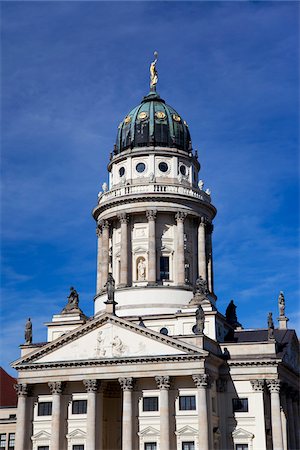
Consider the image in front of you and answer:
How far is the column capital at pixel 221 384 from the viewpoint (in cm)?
6700

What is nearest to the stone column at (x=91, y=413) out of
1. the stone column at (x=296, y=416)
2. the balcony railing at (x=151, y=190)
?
the balcony railing at (x=151, y=190)

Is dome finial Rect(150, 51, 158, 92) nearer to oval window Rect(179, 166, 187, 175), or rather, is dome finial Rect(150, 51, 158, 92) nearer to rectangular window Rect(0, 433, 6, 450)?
oval window Rect(179, 166, 187, 175)

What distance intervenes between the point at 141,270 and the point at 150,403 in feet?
55.6

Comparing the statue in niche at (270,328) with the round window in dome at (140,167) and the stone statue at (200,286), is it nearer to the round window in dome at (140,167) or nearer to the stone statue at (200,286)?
the stone statue at (200,286)

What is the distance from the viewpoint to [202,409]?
199ft

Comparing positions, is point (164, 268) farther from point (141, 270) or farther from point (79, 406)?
point (79, 406)

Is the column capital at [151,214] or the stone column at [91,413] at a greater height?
the column capital at [151,214]

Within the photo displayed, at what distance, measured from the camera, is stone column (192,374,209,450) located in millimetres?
59812

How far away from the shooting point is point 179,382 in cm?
6334

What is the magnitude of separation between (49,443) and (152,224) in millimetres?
24804

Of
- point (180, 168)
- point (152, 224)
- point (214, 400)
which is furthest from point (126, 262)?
point (214, 400)

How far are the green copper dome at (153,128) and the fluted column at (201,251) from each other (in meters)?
9.58

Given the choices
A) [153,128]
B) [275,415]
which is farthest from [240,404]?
[153,128]

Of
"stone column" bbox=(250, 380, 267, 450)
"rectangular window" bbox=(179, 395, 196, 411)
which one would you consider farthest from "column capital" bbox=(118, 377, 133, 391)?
"stone column" bbox=(250, 380, 267, 450)
